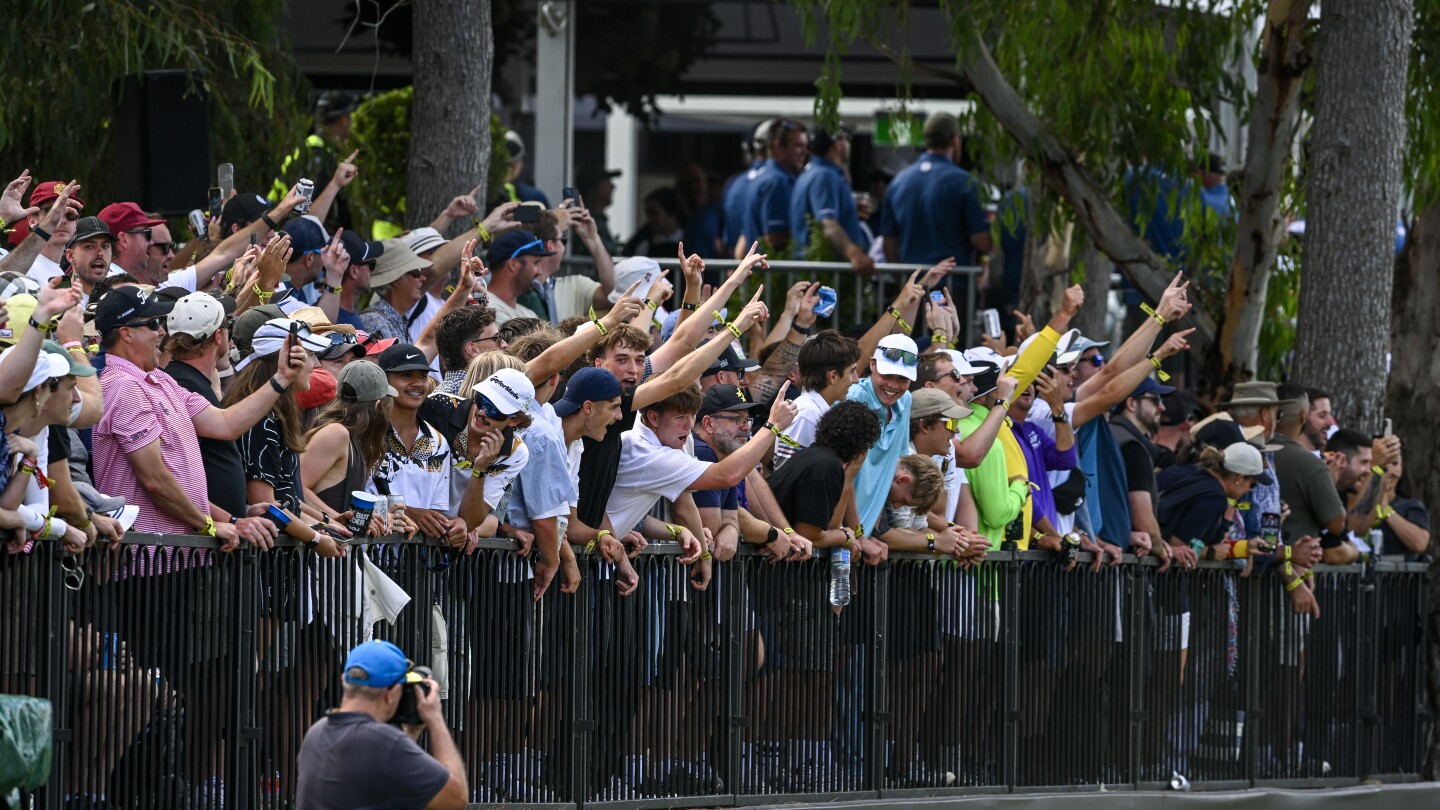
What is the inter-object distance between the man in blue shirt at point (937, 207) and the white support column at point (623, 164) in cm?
492

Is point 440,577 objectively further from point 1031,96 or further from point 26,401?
point 1031,96

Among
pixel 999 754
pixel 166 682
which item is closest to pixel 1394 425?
pixel 999 754

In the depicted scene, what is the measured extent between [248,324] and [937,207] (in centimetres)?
847

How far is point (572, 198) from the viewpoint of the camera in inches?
500

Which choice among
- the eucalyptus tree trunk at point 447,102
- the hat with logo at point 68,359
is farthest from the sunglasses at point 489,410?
the eucalyptus tree trunk at point 447,102

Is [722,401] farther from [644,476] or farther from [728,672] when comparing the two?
[728,672]

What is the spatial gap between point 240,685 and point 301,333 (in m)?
1.34

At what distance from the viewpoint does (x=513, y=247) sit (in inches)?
466

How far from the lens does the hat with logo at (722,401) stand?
10.4 metres

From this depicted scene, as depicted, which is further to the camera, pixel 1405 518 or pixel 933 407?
pixel 1405 518

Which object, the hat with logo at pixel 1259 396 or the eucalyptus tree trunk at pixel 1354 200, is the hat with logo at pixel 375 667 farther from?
the eucalyptus tree trunk at pixel 1354 200

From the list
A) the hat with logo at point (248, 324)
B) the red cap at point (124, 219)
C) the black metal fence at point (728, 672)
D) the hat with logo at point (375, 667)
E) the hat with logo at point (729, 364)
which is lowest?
the black metal fence at point (728, 672)

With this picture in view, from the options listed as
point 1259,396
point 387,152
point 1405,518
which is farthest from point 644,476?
point 1405,518

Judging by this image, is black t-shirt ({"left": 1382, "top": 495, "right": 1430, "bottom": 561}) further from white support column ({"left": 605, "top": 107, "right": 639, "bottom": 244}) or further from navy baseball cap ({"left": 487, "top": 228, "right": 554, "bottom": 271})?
white support column ({"left": 605, "top": 107, "right": 639, "bottom": 244})
